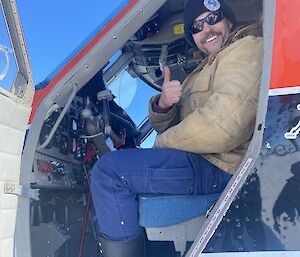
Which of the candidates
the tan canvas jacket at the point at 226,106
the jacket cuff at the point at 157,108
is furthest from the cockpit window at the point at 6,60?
the jacket cuff at the point at 157,108

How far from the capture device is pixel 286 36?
180 cm

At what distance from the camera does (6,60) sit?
2.06m

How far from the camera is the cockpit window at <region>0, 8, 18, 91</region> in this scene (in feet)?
6.65

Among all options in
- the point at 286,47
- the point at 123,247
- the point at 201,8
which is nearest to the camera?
the point at 286,47

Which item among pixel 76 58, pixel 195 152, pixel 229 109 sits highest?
pixel 76 58

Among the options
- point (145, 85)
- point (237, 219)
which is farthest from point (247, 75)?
point (145, 85)

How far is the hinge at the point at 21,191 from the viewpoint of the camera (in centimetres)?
201

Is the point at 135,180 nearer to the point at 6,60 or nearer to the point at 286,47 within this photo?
the point at 6,60

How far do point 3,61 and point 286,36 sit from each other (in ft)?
3.53

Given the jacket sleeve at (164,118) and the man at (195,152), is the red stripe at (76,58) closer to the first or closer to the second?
the man at (195,152)

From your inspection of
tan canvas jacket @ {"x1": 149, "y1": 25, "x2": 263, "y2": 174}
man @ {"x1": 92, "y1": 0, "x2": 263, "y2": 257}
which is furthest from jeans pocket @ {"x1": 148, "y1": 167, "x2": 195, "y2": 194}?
tan canvas jacket @ {"x1": 149, "y1": 25, "x2": 263, "y2": 174}

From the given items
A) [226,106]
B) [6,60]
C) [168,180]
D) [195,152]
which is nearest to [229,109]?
[226,106]

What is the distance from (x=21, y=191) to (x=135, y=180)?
1.56 feet

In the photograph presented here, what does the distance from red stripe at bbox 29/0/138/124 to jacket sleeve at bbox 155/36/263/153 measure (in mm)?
506
